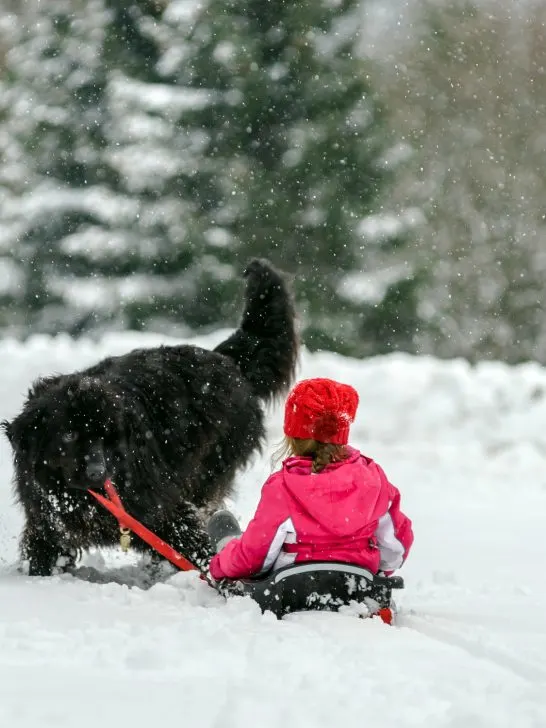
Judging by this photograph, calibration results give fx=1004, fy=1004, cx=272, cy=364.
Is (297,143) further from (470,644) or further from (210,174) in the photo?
(470,644)

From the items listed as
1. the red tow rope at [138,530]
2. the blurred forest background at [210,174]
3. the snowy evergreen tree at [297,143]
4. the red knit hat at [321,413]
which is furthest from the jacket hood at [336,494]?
the snowy evergreen tree at [297,143]

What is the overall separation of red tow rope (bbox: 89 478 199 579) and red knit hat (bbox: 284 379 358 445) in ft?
3.67

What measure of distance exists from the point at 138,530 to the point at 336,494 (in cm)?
129

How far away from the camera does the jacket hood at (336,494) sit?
12.2ft

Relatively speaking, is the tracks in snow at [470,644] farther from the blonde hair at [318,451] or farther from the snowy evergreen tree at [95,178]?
the snowy evergreen tree at [95,178]

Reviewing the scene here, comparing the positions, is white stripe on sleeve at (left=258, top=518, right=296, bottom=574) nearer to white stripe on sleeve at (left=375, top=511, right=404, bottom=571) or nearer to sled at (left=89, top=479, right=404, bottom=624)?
sled at (left=89, top=479, right=404, bottom=624)

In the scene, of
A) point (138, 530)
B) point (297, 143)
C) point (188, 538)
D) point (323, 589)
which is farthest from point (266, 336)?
point (297, 143)

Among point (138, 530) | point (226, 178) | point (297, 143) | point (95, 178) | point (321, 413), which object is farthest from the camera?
point (95, 178)

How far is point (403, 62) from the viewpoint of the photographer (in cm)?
1753

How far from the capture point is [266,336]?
6.02m

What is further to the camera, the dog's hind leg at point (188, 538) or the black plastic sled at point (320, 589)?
the dog's hind leg at point (188, 538)

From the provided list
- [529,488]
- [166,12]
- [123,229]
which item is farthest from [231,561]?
[166,12]

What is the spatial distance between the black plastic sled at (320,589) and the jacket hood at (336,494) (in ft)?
0.51

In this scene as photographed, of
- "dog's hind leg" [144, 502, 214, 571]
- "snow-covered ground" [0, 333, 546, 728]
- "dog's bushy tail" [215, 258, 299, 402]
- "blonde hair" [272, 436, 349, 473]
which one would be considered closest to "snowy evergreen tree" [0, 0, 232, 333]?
"snow-covered ground" [0, 333, 546, 728]
